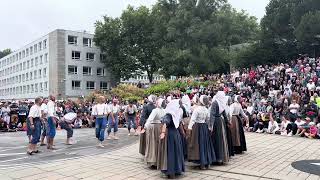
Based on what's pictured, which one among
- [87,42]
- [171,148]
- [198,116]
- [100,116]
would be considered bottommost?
[171,148]

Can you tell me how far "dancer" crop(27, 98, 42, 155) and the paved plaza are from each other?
1.08 feet

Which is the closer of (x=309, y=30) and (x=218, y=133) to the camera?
(x=218, y=133)

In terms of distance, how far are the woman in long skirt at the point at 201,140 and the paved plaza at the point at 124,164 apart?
0.89ft

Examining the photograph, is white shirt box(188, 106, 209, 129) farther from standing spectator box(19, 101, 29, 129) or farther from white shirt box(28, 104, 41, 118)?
standing spectator box(19, 101, 29, 129)

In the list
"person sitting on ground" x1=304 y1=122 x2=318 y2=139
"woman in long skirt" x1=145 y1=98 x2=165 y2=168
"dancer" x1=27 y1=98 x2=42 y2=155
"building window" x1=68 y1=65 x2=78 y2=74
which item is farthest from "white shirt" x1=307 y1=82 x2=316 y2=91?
"building window" x1=68 y1=65 x2=78 y2=74

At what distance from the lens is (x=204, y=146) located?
30.7 feet

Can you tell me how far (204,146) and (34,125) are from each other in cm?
551

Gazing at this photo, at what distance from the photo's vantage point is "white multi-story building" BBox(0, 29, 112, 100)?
5859 cm

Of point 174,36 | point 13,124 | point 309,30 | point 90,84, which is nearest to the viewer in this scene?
point 13,124

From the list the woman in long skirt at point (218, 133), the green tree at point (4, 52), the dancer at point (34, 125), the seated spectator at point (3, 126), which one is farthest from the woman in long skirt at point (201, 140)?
the green tree at point (4, 52)

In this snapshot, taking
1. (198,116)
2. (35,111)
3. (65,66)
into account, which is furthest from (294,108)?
(65,66)

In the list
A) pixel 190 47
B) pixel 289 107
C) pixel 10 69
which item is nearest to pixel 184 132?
pixel 289 107

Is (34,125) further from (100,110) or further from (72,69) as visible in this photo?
(72,69)

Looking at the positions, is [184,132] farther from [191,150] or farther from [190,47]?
[190,47]
